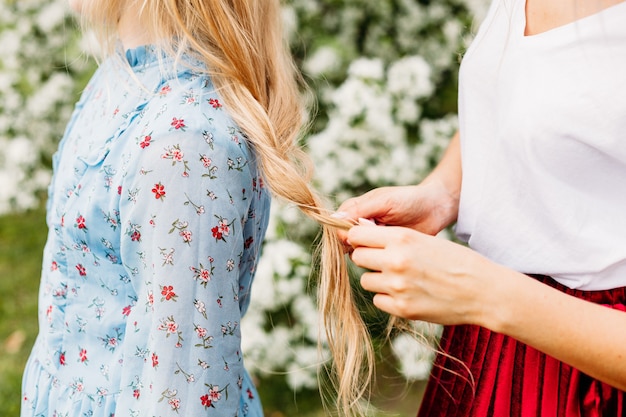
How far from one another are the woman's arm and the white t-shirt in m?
0.18

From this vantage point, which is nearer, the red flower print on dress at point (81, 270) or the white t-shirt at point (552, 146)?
the white t-shirt at point (552, 146)

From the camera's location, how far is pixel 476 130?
58.7 inches

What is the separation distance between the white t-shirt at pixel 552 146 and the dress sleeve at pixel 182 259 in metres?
0.52

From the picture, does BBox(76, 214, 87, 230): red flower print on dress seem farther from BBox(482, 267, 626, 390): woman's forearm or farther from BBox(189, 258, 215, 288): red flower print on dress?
BBox(482, 267, 626, 390): woman's forearm

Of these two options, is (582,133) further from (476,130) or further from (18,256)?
(18,256)

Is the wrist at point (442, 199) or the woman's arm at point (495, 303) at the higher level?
the wrist at point (442, 199)

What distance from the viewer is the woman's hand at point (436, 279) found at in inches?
46.5

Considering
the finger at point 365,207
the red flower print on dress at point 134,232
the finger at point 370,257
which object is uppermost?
the finger at point 365,207

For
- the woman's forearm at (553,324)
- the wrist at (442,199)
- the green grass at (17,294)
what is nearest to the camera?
the woman's forearm at (553,324)

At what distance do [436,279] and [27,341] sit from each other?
300cm

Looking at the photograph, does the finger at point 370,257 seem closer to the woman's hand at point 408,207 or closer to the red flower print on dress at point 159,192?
the woman's hand at point 408,207

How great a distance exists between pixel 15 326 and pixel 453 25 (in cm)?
267

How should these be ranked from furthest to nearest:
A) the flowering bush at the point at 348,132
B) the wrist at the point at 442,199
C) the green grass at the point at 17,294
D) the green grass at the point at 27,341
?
the green grass at the point at 17,294
the green grass at the point at 27,341
the flowering bush at the point at 348,132
the wrist at the point at 442,199

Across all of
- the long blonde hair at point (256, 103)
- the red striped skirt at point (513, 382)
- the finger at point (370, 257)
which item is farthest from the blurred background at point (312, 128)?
the finger at point (370, 257)
